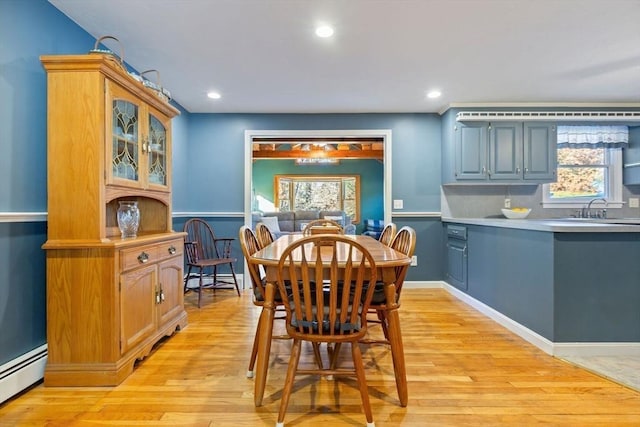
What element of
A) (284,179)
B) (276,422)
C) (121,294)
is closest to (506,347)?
(276,422)

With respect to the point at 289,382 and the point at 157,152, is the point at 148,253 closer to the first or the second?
the point at 157,152

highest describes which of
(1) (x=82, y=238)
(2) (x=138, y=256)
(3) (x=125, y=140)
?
(3) (x=125, y=140)

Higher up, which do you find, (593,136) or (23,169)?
(593,136)

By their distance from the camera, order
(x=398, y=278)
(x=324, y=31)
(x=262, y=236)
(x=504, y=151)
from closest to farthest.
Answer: (x=398, y=278) → (x=324, y=31) → (x=262, y=236) → (x=504, y=151)

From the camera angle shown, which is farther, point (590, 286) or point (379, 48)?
point (379, 48)

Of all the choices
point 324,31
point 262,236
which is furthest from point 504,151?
point 262,236

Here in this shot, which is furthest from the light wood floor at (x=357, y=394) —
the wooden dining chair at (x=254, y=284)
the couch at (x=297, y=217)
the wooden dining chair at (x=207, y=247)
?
the couch at (x=297, y=217)

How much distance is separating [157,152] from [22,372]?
5.23ft

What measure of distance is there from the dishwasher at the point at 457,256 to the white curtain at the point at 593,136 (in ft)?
5.92

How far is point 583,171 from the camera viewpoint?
424cm

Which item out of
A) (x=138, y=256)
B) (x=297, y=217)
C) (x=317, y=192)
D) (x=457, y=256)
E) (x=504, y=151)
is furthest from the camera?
(x=317, y=192)

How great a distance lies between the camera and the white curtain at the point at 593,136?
4.11 meters

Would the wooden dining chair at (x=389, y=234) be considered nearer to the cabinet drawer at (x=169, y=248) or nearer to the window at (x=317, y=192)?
the cabinet drawer at (x=169, y=248)

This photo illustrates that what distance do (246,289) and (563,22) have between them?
12.7 feet
